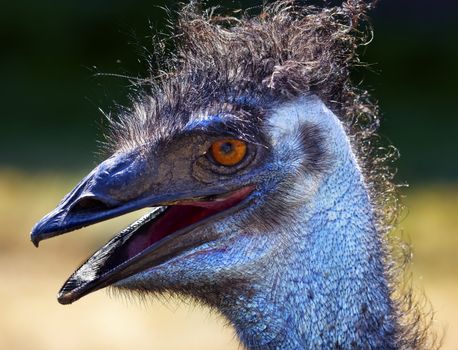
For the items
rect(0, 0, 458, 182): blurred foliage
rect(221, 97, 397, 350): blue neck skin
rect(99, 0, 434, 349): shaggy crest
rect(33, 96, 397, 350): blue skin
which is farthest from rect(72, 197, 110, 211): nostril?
rect(0, 0, 458, 182): blurred foliage

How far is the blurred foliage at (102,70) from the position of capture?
996 centimetres

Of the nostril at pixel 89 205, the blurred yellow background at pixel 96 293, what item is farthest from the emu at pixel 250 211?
the blurred yellow background at pixel 96 293

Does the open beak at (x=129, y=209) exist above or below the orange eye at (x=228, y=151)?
below

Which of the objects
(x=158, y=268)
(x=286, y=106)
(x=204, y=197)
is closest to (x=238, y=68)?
(x=286, y=106)

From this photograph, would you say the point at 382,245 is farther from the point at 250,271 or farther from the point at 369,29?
the point at 369,29

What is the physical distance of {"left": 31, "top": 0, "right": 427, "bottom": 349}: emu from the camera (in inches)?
120

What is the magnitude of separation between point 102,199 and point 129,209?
0.07m

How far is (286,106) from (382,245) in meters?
0.52

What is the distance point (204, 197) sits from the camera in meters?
3.10

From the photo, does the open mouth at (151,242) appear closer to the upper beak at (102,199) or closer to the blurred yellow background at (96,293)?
the upper beak at (102,199)

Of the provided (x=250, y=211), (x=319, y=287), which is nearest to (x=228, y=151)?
(x=250, y=211)

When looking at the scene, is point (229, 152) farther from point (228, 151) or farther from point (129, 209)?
point (129, 209)

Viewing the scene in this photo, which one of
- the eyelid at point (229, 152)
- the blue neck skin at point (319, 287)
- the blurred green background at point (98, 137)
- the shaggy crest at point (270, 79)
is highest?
the blurred green background at point (98, 137)

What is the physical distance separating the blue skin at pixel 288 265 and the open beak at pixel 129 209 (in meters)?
0.02
